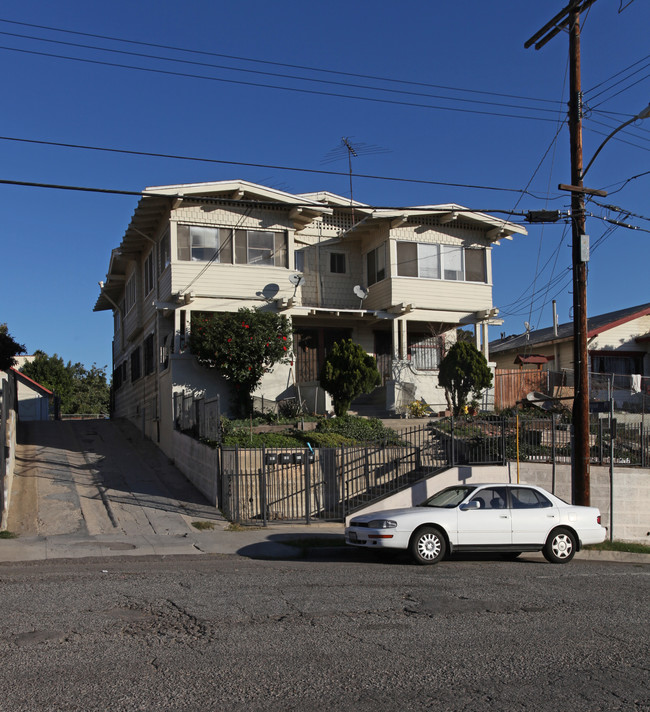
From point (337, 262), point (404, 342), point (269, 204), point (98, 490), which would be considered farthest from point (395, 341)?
point (98, 490)

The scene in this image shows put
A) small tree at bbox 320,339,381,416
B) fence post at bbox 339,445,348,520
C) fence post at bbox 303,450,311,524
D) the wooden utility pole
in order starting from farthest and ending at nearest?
small tree at bbox 320,339,381,416
fence post at bbox 339,445,348,520
fence post at bbox 303,450,311,524
the wooden utility pole

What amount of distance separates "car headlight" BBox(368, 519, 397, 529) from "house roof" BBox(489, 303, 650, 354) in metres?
22.0

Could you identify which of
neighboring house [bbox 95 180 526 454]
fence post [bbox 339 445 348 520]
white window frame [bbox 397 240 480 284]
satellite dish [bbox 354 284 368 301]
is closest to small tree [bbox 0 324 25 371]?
neighboring house [bbox 95 180 526 454]

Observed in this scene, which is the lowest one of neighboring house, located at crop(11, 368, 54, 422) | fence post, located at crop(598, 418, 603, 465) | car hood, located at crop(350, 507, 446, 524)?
car hood, located at crop(350, 507, 446, 524)

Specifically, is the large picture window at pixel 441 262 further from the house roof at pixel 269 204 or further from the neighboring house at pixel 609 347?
the neighboring house at pixel 609 347

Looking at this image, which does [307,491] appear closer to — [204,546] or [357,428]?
[204,546]

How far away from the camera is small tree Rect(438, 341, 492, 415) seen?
22.5 metres

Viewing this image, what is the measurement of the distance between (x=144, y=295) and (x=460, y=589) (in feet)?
68.6

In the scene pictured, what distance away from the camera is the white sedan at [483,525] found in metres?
12.4

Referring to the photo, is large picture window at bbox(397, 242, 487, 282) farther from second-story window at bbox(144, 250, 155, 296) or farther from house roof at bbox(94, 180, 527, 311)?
second-story window at bbox(144, 250, 155, 296)

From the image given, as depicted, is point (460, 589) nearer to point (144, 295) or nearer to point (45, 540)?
point (45, 540)

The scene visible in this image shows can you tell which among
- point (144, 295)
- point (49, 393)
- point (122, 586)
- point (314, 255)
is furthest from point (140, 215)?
point (49, 393)

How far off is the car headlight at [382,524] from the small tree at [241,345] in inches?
396

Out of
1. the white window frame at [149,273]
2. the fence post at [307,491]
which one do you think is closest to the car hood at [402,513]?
the fence post at [307,491]
